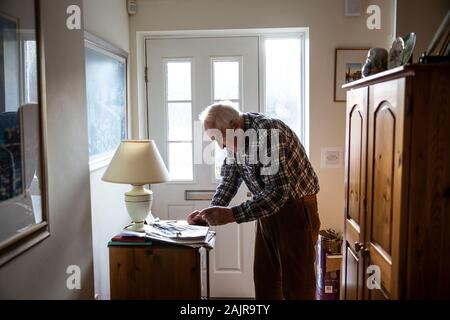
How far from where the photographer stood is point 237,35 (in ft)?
9.36

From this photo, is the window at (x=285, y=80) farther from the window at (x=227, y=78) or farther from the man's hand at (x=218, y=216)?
the man's hand at (x=218, y=216)

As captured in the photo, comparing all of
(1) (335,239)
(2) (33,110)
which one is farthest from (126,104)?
(1) (335,239)

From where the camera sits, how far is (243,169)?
2.00 m

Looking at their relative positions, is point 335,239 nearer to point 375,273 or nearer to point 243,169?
point 243,169

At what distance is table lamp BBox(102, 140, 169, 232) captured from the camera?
1.93m

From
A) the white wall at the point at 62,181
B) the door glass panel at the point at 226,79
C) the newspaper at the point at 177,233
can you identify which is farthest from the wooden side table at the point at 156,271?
the door glass panel at the point at 226,79

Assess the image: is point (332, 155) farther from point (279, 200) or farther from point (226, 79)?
point (279, 200)

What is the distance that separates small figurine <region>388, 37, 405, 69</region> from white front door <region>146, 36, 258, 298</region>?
149cm

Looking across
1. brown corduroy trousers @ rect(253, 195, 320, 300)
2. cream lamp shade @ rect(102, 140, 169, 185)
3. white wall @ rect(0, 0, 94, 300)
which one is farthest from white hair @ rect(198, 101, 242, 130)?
white wall @ rect(0, 0, 94, 300)

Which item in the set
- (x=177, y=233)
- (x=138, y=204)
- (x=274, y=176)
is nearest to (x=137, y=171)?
(x=138, y=204)

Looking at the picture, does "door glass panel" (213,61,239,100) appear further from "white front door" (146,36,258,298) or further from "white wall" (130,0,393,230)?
"white wall" (130,0,393,230)

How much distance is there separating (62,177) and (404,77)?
1249mm

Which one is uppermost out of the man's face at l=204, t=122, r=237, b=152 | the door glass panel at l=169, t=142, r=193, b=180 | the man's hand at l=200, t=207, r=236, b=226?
the man's face at l=204, t=122, r=237, b=152

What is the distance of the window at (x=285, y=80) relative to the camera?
288 centimetres
